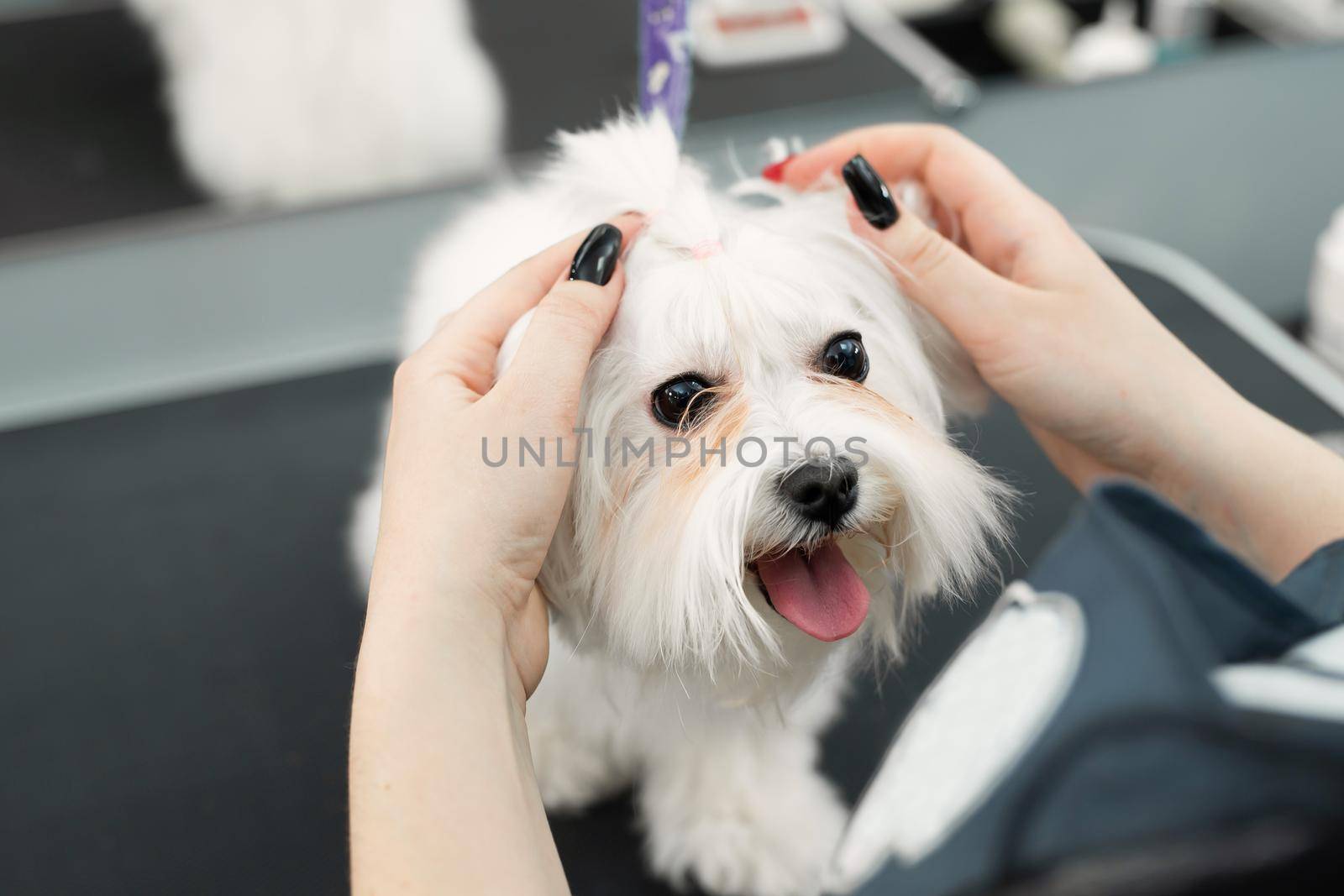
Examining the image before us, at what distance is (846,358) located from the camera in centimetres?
73

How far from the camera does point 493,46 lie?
1.31 metres

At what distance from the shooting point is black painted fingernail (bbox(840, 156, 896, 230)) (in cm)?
76

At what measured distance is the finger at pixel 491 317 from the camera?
2.32 feet

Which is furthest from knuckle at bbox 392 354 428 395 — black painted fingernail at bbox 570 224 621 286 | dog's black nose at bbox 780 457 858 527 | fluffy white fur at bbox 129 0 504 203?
fluffy white fur at bbox 129 0 504 203

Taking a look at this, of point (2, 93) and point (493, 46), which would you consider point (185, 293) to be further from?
point (493, 46)

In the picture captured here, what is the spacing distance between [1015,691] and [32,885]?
83cm

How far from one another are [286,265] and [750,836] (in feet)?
2.98

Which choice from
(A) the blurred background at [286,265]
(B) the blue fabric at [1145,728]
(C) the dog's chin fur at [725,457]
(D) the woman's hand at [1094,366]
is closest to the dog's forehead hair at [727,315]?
(C) the dog's chin fur at [725,457]

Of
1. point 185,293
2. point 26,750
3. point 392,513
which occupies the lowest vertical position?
point 26,750

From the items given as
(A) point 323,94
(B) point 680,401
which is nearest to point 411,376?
(B) point 680,401

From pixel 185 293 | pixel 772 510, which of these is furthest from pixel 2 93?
pixel 772 510

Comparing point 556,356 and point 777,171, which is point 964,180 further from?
point 556,356

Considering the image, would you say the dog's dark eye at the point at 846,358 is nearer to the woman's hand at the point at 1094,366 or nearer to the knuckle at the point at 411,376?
the woman's hand at the point at 1094,366

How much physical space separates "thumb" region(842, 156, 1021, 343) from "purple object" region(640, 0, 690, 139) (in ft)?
0.61
